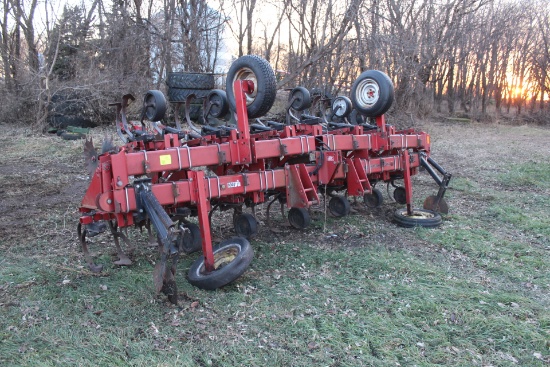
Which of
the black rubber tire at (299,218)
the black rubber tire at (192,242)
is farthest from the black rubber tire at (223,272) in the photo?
the black rubber tire at (299,218)

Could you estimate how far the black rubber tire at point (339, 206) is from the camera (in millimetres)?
5719

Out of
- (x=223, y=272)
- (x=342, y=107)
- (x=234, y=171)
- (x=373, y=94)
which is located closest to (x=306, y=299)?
(x=223, y=272)

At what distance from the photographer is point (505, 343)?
2977mm

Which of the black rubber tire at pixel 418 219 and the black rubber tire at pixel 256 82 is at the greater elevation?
the black rubber tire at pixel 256 82

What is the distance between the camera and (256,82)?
4695mm

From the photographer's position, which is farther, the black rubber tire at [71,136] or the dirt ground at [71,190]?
the black rubber tire at [71,136]

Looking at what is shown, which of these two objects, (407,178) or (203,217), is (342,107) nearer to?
(407,178)

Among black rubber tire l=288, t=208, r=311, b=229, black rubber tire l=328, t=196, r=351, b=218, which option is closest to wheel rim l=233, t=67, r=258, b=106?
black rubber tire l=288, t=208, r=311, b=229

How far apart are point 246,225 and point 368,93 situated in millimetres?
2396

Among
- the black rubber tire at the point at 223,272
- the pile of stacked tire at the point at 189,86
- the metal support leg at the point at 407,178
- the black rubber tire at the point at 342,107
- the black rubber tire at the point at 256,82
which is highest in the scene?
the pile of stacked tire at the point at 189,86

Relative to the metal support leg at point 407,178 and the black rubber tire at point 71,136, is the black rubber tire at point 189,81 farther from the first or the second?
the metal support leg at point 407,178

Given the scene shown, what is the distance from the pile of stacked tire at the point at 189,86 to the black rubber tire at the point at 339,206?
707 cm

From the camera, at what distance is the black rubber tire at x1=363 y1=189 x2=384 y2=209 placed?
6.50 m

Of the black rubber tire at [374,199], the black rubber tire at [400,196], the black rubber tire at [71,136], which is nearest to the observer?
the black rubber tire at [374,199]
